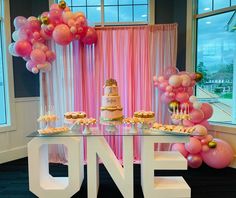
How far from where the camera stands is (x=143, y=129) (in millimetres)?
2725

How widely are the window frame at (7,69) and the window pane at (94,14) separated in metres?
1.36

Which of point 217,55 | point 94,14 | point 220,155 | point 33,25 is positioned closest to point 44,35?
point 33,25

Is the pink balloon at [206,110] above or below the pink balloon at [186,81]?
below

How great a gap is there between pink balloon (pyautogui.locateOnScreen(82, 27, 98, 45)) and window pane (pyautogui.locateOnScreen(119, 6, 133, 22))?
80 centimetres

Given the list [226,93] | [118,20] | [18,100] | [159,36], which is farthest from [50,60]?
[226,93]

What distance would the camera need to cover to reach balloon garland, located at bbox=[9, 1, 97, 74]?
3.22 m

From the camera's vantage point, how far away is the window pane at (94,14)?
410 centimetres

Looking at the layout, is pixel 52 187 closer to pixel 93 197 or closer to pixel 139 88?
pixel 93 197

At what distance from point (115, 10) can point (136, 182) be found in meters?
2.89

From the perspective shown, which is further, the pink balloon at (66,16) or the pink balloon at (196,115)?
the pink balloon at (196,115)

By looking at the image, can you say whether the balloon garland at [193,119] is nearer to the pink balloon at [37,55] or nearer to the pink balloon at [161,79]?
the pink balloon at [161,79]

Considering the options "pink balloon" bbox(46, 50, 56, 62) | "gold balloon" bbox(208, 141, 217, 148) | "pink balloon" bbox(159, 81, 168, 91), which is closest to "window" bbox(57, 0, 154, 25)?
"pink balloon" bbox(46, 50, 56, 62)

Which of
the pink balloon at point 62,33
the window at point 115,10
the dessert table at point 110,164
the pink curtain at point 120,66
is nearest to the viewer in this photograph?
the dessert table at point 110,164

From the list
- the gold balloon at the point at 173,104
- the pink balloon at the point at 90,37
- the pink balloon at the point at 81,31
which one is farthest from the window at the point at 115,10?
the gold balloon at the point at 173,104
